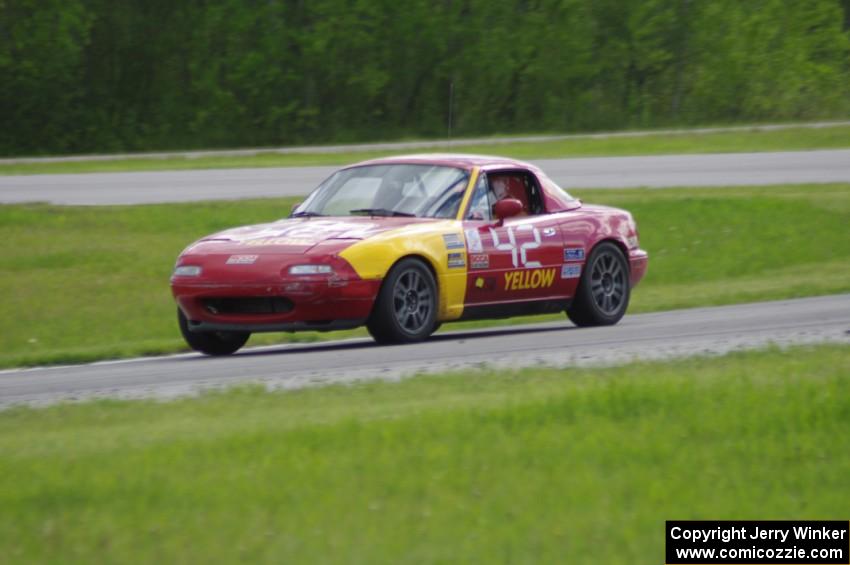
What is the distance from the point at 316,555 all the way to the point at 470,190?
737 cm

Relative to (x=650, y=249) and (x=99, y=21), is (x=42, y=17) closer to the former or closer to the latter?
(x=99, y=21)

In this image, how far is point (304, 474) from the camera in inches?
239

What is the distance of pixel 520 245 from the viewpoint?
1216 cm

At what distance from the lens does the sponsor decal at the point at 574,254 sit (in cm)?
1259

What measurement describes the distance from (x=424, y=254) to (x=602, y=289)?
7.76ft

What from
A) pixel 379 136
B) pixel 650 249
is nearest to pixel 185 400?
pixel 650 249

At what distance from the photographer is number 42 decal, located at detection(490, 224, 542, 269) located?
39.4 feet

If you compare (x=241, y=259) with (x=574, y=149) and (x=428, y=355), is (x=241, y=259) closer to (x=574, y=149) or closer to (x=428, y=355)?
(x=428, y=355)

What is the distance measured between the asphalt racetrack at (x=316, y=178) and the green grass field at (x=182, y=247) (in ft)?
4.77

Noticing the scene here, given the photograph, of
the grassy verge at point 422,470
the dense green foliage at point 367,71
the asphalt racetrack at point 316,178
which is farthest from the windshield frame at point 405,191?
the dense green foliage at point 367,71

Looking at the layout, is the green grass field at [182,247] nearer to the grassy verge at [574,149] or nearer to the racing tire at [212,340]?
the racing tire at [212,340]

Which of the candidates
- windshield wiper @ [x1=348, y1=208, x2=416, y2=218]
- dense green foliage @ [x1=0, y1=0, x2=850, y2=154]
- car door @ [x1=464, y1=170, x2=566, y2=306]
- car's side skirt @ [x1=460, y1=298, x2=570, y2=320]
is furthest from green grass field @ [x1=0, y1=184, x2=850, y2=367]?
dense green foliage @ [x1=0, y1=0, x2=850, y2=154]

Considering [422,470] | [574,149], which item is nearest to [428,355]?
[422,470]

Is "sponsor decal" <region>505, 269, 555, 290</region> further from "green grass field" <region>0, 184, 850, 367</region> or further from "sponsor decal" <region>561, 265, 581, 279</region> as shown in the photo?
"green grass field" <region>0, 184, 850, 367</region>
